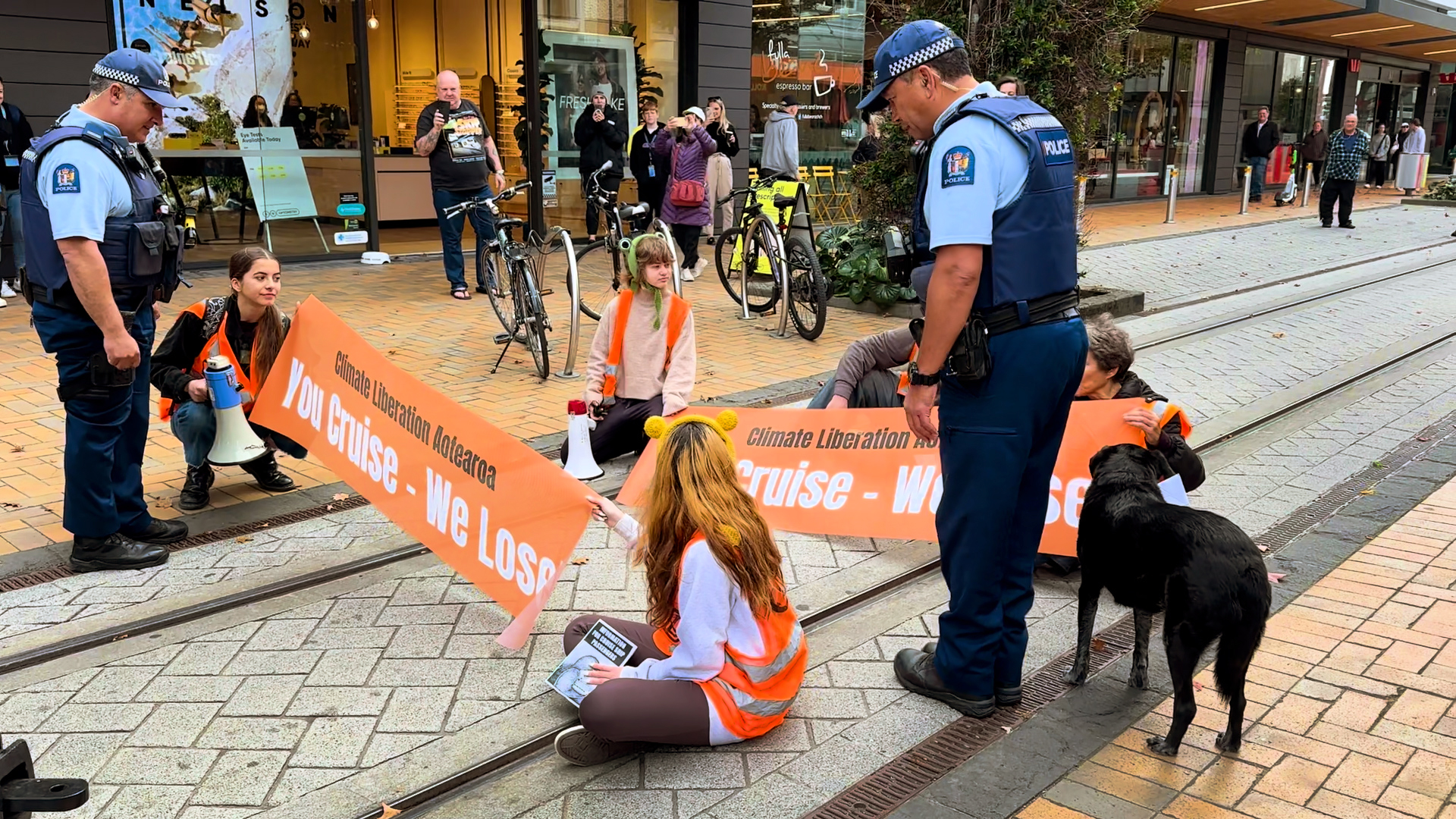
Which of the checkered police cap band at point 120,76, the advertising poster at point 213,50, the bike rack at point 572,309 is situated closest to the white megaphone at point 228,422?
the checkered police cap band at point 120,76

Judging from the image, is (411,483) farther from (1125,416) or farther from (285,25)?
(285,25)

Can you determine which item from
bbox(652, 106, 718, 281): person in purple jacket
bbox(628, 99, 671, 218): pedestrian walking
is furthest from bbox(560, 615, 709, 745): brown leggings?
bbox(628, 99, 671, 218): pedestrian walking

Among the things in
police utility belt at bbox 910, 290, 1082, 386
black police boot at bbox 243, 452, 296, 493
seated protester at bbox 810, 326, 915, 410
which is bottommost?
black police boot at bbox 243, 452, 296, 493

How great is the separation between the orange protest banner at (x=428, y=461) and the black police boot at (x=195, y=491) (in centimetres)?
48

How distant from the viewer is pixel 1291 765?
3.19 m

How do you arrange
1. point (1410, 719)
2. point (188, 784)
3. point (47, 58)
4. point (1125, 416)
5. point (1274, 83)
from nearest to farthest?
point (188, 784) < point (1410, 719) < point (1125, 416) < point (47, 58) < point (1274, 83)

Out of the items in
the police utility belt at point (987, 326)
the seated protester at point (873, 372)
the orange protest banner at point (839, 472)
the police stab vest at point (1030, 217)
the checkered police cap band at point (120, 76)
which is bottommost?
the orange protest banner at point (839, 472)

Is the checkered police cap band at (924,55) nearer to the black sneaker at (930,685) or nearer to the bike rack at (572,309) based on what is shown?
the black sneaker at (930,685)

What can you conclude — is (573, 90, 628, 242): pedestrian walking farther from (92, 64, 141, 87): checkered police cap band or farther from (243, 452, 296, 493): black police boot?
(92, 64, 141, 87): checkered police cap band

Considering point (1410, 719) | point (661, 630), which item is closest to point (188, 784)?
point (661, 630)

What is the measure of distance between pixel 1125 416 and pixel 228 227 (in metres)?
10.4

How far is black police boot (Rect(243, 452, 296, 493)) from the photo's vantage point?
5.59 meters

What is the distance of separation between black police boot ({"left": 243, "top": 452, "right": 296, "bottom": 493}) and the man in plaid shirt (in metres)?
18.1

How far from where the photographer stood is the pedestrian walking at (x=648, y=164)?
13070 millimetres
